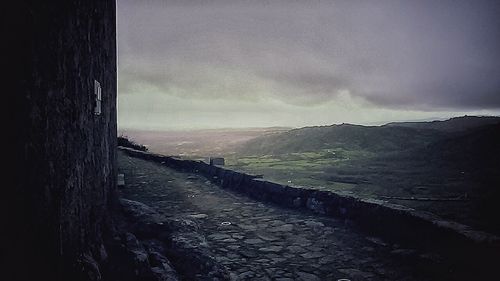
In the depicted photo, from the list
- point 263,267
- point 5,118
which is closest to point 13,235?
point 5,118

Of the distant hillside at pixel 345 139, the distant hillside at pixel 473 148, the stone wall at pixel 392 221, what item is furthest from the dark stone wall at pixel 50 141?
the distant hillside at pixel 345 139

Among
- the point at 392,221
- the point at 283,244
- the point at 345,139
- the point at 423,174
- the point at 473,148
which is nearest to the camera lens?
the point at 283,244

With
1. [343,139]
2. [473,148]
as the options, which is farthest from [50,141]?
[343,139]

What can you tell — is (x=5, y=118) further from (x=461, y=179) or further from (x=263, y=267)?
(x=461, y=179)

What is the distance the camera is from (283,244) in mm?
5316

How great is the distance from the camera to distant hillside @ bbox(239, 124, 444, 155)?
128 ft

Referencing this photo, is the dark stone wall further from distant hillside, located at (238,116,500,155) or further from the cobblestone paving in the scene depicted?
distant hillside, located at (238,116,500,155)

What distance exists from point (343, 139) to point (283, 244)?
3769 cm

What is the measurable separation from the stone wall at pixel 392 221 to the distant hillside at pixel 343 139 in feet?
97.7

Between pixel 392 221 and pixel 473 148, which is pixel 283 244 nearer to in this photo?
pixel 392 221

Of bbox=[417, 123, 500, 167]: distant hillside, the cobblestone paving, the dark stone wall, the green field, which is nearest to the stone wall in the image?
the cobblestone paving

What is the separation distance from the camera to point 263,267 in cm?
444

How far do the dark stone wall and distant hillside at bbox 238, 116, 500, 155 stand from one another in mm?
35162

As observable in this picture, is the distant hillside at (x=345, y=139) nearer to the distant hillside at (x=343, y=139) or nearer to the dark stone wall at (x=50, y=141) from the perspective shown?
the distant hillside at (x=343, y=139)
